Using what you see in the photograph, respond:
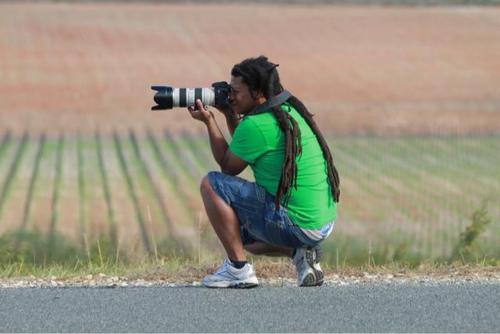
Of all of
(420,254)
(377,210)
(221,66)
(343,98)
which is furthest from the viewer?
(221,66)

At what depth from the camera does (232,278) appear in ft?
23.0

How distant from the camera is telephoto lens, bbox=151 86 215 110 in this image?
7.21m

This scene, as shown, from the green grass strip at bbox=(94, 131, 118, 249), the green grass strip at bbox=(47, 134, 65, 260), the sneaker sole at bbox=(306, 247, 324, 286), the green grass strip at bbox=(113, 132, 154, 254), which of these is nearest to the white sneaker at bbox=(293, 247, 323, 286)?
the sneaker sole at bbox=(306, 247, 324, 286)

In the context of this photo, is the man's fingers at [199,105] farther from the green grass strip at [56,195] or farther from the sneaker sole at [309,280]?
the green grass strip at [56,195]

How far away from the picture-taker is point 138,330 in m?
5.84

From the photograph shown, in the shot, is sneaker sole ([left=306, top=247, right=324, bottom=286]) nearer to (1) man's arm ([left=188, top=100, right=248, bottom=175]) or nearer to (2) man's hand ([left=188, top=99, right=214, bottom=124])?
(1) man's arm ([left=188, top=100, right=248, bottom=175])

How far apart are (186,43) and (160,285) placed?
37.9 m

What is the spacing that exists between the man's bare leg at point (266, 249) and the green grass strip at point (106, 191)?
5.76 meters

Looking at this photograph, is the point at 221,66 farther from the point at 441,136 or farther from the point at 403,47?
the point at 441,136

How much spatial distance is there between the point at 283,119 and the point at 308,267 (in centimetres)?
79

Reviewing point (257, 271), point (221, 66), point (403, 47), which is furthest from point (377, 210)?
point (403, 47)

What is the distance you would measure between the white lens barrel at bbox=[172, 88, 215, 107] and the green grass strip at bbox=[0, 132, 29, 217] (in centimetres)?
1141

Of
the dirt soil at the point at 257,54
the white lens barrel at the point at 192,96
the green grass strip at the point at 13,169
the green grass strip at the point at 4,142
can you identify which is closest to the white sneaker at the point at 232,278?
the white lens barrel at the point at 192,96

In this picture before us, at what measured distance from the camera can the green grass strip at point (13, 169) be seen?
64.8 feet
